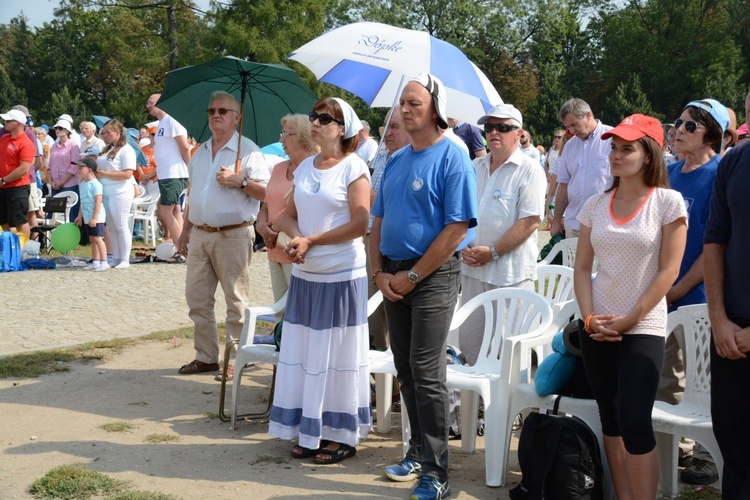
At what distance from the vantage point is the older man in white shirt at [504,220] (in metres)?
5.82

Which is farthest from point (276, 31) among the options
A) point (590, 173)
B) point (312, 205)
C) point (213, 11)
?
point (312, 205)

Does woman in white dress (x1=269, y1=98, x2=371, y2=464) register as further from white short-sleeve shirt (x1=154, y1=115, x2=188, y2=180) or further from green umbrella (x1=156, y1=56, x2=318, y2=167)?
white short-sleeve shirt (x1=154, y1=115, x2=188, y2=180)

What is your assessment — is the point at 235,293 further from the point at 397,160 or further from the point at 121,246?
the point at 121,246

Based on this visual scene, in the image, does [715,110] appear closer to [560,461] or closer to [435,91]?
[435,91]

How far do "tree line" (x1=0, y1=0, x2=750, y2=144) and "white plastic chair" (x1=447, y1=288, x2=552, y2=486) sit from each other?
40.6 meters

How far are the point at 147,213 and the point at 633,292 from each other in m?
12.9

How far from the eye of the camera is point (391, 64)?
639 centimetres

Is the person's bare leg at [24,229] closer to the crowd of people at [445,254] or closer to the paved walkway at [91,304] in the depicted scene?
the paved walkway at [91,304]

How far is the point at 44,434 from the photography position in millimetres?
5688

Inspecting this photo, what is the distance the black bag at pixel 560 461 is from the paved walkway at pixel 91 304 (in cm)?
530

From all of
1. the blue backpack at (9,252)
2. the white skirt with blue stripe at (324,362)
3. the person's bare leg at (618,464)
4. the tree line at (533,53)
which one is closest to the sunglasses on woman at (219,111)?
the white skirt with blue stripe at (324,362)

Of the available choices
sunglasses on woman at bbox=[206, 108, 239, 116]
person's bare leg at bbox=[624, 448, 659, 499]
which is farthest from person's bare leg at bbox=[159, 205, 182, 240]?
person's bare leg at bbox=[624, 448, 659, 499]

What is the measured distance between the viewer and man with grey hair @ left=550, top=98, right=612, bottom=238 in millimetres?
7719

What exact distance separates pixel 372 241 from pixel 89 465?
2049 millimetres
